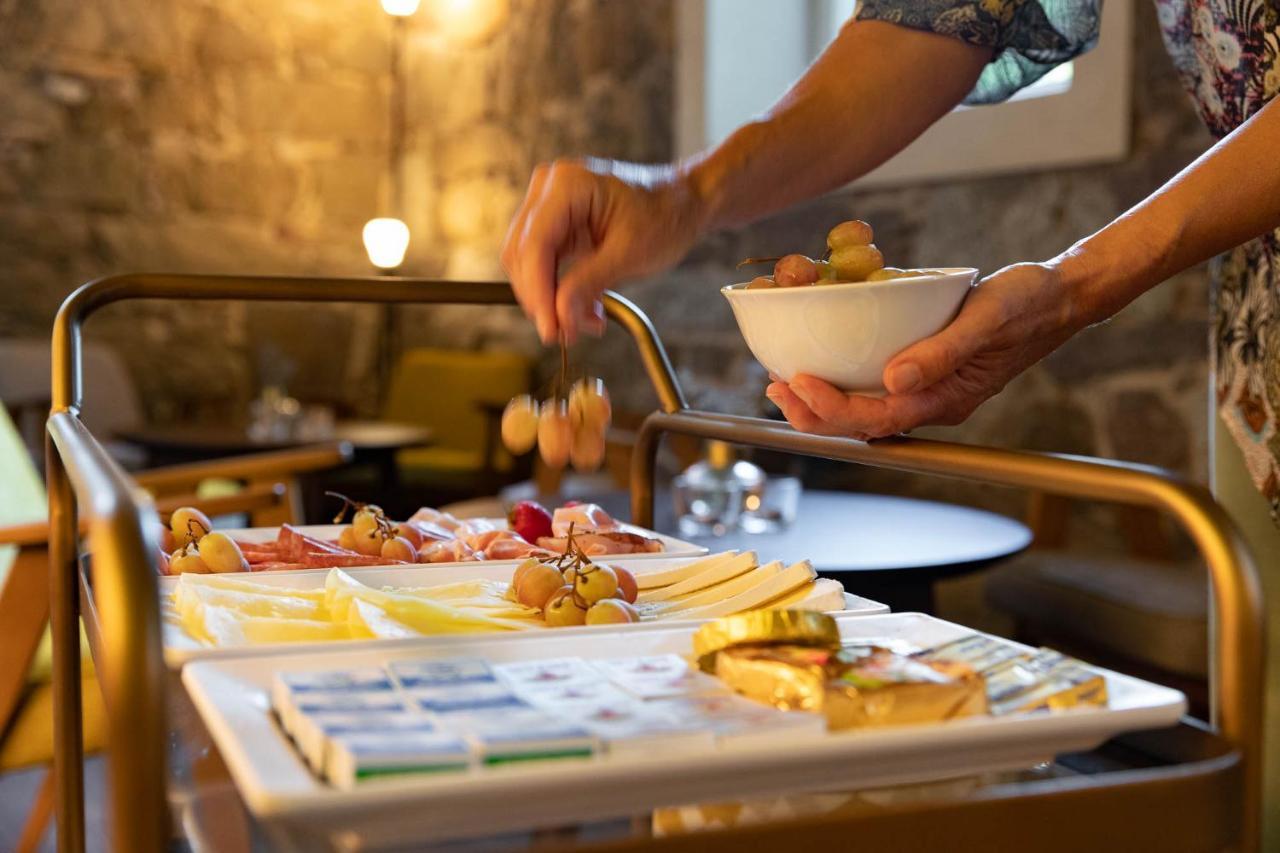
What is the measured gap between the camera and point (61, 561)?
89 centimetres

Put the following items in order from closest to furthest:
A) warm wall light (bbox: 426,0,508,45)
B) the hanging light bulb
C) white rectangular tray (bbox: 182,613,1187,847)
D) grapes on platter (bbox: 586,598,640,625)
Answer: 1. white rectangular tray (bbox: 182,613,1187,847)
2. grapes on platter (bbox: 586,598,640,625)
3. the hanging light bulb
4. warm wall light (bbox: 426,0,508,45)

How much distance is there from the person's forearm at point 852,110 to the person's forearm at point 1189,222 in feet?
1.07

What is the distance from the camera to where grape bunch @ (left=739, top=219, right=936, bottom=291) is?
728 mm

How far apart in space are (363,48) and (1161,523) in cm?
453

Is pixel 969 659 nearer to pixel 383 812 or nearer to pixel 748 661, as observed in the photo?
pixel 748 661

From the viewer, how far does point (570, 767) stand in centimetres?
43

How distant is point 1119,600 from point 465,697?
2.20m

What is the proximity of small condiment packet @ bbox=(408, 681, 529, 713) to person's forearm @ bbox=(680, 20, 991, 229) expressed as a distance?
610 millimetres

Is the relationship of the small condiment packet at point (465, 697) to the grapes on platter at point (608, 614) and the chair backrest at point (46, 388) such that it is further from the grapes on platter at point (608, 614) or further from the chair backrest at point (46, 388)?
the chair backrest at point (46, 388)

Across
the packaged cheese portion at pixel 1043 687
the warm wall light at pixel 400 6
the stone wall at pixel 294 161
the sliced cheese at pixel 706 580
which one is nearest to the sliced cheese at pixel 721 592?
the sliced cheese at pixel 706 580

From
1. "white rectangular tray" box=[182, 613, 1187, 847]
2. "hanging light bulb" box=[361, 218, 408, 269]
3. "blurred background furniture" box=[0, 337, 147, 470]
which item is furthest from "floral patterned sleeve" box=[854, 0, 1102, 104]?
"hanging light bulb" box=[361, 218, 408, 269]

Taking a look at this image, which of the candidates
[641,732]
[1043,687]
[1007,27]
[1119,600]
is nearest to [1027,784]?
[1043,687]

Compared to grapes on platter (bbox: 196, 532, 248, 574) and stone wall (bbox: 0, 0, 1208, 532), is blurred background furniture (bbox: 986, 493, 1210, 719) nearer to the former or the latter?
stone wall (bbox: 0, 0, 1208, 532)

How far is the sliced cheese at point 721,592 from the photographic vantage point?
755 millimetres
